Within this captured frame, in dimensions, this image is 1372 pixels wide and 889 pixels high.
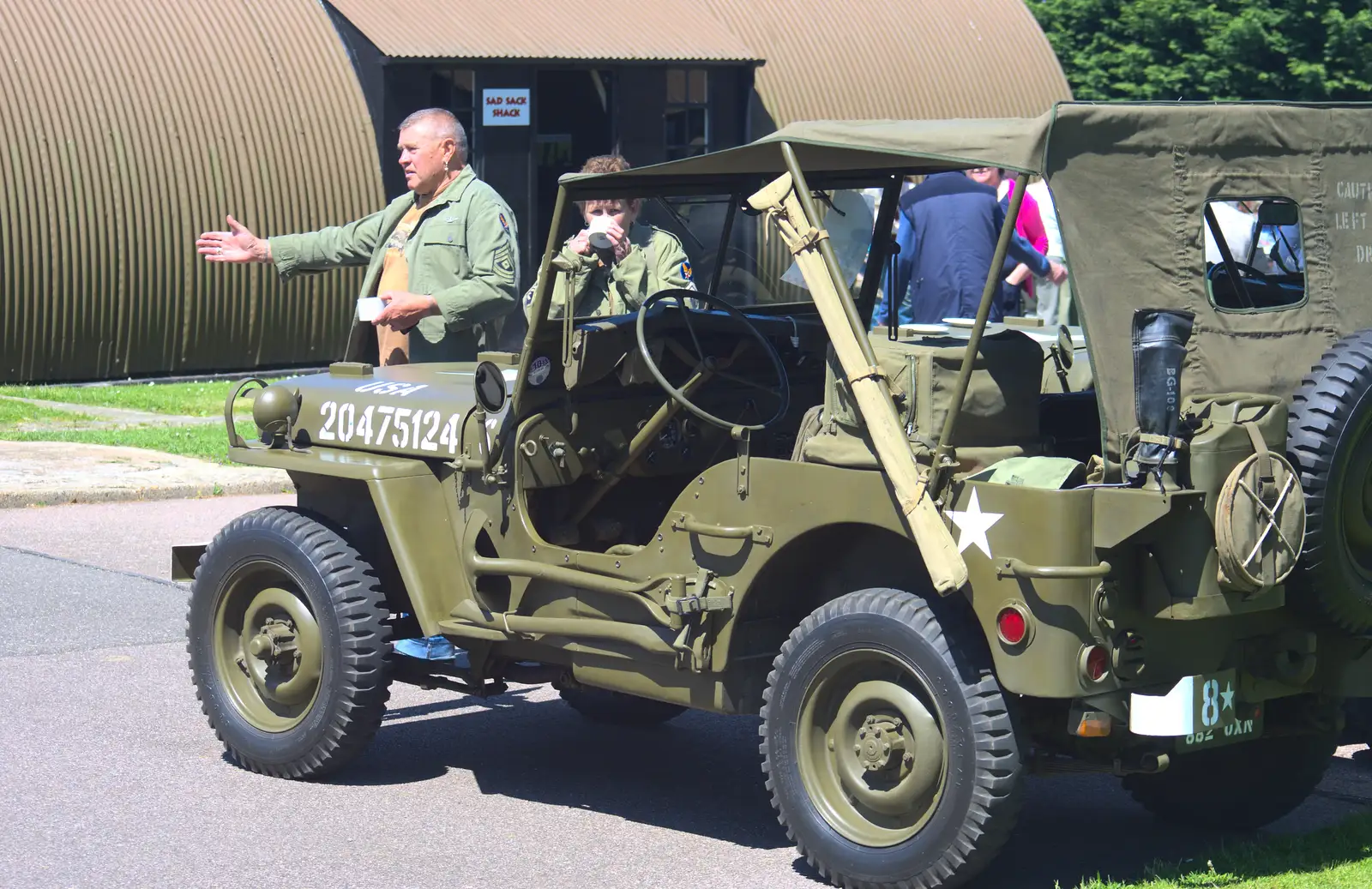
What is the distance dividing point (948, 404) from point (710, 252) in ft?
5.27

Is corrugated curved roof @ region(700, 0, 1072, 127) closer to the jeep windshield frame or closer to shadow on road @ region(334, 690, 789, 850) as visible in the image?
shadow on road @ region(334, 690, 789, 850)

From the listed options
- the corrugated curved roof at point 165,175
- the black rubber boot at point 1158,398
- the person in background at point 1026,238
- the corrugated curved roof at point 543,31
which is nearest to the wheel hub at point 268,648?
the black rubber boot at point 1158,398

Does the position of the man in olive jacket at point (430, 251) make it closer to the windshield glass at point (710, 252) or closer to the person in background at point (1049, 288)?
the windshield glass at point (710, 252)

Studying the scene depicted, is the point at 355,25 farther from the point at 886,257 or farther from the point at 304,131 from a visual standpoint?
the point at 886,257

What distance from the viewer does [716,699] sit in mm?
5383

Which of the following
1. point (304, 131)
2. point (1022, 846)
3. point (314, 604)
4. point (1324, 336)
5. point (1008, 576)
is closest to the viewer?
point (1008, 576)

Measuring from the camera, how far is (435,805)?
19.4 ft

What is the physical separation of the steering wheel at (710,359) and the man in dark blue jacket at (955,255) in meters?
3.75

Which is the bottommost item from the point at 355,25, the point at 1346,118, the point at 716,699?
the point at 716,699

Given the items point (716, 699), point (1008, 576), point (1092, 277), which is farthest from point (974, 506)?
point (716, 699)

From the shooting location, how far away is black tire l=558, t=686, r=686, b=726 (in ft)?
22.7

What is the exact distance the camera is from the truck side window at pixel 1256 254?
16.6ft

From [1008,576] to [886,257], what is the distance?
196 cm

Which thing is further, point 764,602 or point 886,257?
point 886,257
